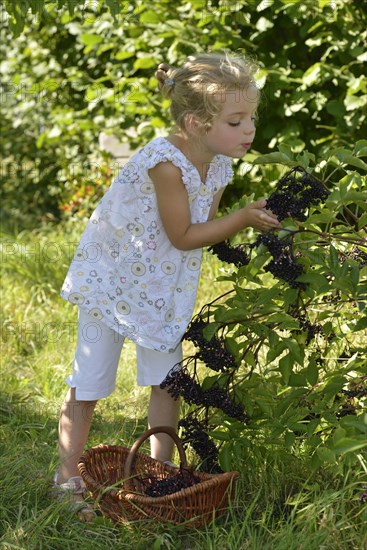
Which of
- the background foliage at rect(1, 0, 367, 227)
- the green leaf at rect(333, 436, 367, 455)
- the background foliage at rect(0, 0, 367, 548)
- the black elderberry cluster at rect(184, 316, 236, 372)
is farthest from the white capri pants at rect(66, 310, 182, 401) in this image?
the background foliage at rect(1, 0, 367, 227)

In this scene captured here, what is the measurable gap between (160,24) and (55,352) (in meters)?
1.93

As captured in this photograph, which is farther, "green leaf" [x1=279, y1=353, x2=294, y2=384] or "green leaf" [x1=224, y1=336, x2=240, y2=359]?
"green leaf" [x1=224, y1=336, x2=240, y2=359]

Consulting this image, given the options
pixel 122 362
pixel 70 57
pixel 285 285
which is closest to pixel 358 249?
pixel 285 285

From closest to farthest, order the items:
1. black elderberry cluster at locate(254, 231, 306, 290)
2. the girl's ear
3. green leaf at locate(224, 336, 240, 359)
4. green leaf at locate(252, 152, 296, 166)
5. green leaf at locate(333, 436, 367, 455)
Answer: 1. green leaf at locate(333, 436, 367, 455)
2. black elderberry cluster at locate(254, 231, 306, 290)
3. green leaf at locate(252, 152, 296, 166)
4. green leaf at locate(224, 336, 240, 359)
5. the girl's ear

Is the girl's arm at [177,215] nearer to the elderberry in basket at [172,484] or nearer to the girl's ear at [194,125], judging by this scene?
the girl's ear at [194,125]

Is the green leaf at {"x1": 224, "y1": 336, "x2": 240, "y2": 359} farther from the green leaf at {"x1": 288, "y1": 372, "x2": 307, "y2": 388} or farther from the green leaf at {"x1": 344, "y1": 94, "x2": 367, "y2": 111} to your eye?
the green leaf at {"x1": 344, "y1": 94, "x2": 367, "y2": 111}

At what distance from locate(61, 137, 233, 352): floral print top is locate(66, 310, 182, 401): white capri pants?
5 cm

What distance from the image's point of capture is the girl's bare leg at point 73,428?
2871 millimetres

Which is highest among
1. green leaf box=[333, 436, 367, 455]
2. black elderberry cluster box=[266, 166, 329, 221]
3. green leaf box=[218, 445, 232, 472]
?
black elderberry cluster box=[266, 166, 329, 221]

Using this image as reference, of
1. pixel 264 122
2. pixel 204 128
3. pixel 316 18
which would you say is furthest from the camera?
pixel 264 122

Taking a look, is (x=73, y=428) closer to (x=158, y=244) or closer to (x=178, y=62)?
(x=158, y=244)

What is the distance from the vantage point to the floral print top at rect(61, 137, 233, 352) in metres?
2.79

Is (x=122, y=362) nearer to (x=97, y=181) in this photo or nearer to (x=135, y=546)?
(x=135, y=546)

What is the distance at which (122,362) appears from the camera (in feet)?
12.9
